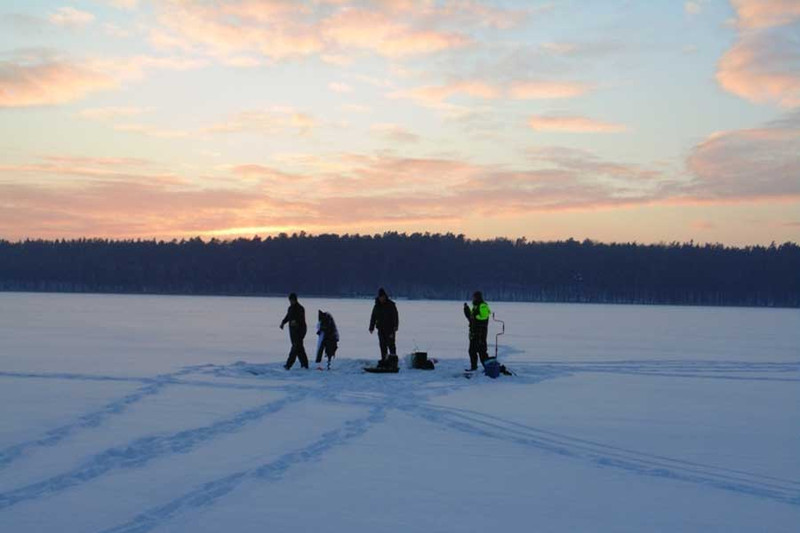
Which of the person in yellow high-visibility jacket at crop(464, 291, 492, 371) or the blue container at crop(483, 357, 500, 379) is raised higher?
the person in yellow high-visibility jacket at crop(464, 291, 492, 371)

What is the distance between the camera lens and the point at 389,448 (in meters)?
9.11

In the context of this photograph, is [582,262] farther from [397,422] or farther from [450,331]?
[397,422]

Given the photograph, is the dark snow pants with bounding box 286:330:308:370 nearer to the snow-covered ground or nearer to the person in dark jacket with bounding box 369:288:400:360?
the snow-covered ground

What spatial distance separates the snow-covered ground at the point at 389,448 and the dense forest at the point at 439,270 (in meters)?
117

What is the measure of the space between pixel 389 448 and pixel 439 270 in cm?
12796

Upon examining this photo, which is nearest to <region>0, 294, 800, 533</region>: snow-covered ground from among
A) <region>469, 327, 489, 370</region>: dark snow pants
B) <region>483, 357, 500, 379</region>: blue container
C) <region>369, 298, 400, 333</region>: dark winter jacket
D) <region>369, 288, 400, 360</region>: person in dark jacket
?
<region>483, 357, 500, 379</region>: blue container

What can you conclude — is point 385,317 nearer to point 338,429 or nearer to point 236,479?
point 338,429

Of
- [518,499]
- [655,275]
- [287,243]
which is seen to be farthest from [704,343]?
[287,243]

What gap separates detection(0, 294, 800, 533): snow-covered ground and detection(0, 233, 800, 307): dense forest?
117 m

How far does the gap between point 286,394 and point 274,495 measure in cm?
648

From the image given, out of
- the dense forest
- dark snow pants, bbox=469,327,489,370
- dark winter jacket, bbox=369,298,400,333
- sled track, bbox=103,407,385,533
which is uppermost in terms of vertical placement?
the dense forest

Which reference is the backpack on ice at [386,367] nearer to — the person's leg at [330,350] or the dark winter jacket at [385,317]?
the dark winter jacket at [385,317]

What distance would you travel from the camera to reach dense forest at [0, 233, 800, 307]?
133 meters

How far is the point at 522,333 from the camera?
105 ft
